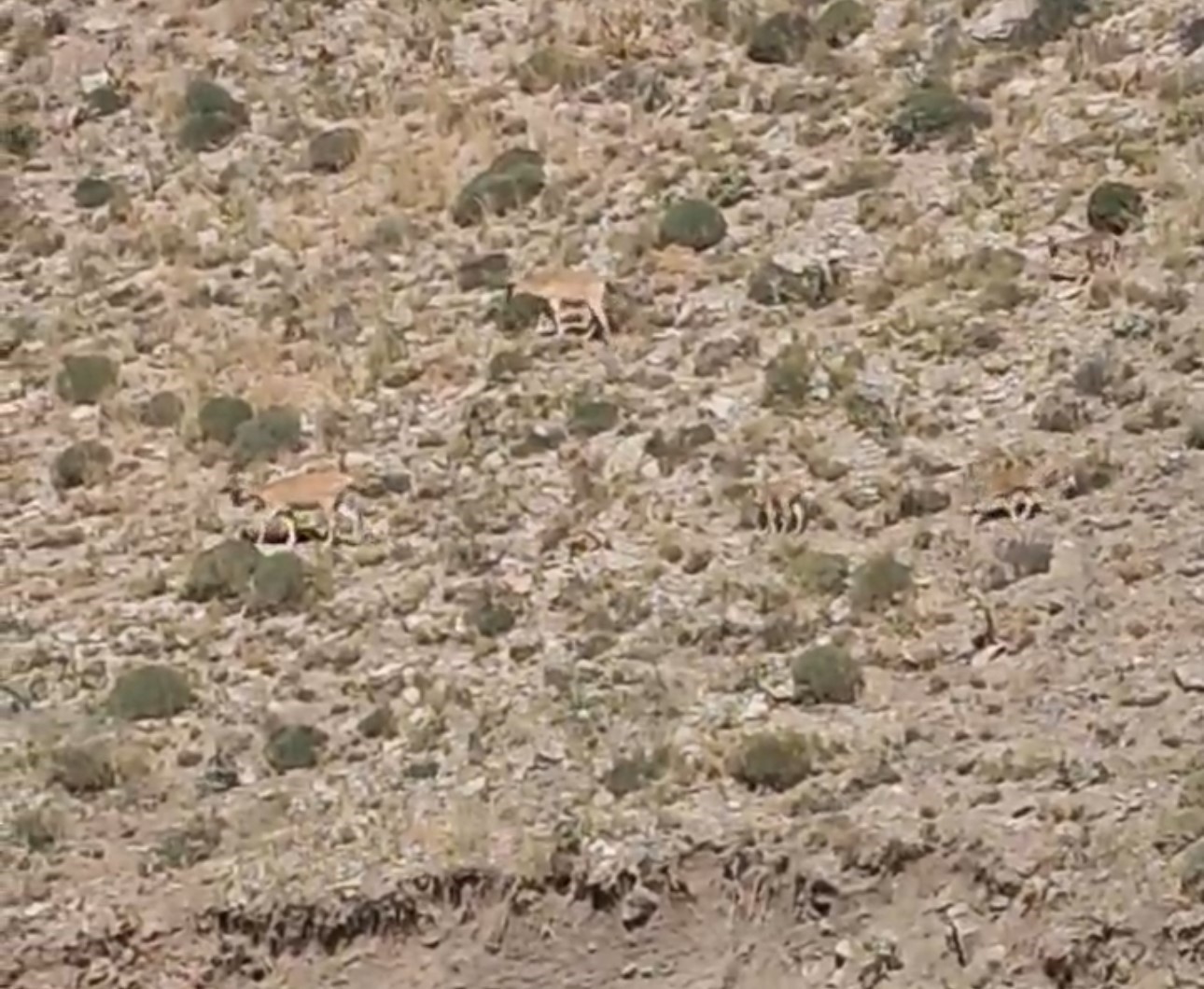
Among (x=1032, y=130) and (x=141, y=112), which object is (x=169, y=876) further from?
(x=141, y=112)

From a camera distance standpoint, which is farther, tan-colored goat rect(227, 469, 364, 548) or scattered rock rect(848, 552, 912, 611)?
tan-colored goat rect(227, 469, 364, 548)

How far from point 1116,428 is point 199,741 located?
6787 mm

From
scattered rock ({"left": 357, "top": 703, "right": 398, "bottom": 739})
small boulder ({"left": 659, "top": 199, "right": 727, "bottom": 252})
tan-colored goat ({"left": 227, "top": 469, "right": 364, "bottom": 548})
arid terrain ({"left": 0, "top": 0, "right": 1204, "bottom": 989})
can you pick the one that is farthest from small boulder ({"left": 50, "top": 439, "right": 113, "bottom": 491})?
small boulder ({"left": 659, "top": 199, "right": 727, "bottom": 252})

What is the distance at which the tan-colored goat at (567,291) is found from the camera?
77.5 ft

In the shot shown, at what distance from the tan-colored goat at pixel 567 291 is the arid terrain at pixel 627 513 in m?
0.15

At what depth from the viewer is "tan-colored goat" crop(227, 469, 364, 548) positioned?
70.3 feet

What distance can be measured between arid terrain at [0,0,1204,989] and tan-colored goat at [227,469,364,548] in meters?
0.12

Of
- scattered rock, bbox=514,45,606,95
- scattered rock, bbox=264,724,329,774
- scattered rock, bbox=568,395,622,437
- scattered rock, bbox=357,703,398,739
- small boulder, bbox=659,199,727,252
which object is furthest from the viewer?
scattered rock, bbox=514,45,606,95

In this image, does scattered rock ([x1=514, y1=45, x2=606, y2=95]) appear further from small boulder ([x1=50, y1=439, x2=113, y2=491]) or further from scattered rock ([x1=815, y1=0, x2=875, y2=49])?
small boulder ([x1=50, y1=439, x2=113, y2=491])

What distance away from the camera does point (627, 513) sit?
20875 mm

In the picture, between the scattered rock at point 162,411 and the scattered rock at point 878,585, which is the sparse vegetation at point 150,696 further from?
the scattered rock at point 878,585

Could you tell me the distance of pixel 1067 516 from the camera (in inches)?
786

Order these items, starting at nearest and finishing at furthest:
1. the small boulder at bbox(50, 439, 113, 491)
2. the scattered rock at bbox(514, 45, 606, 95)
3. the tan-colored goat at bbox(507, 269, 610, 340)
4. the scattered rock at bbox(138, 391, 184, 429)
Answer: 1. the small boulder at bbox(50, 439, 113, 491)
2. the scattered rock at bbox(138, 391, 184, 429)
3. the tan-colored goat at bbox(507, 269, 610, 340)
4. the scattered rock at bbox(514, 45, 606, 95)

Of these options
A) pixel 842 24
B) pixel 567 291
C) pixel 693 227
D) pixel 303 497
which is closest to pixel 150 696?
pixel 303 497
